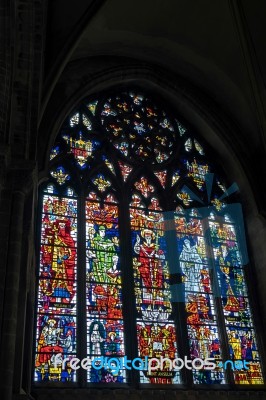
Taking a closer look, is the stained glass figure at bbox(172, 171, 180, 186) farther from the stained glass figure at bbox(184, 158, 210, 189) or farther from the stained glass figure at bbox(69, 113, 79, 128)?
the stained glass figure at bbox(69, 113, 79, 128)

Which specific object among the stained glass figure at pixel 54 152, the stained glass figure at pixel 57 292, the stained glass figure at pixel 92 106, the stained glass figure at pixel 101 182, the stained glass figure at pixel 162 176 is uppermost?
the stained glass figure at pixel 92 106

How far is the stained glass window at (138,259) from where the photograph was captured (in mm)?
8555

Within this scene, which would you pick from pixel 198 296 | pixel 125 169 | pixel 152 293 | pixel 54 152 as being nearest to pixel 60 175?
pixel 54 152

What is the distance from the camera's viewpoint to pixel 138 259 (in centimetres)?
966

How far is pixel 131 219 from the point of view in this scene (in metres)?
10.1

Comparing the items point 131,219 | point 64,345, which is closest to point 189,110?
point 131,219

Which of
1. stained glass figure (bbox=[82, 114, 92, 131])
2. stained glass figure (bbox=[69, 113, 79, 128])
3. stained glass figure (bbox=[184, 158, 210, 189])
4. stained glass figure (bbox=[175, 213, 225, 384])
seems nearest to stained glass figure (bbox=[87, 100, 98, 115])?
stained glass figure (bbox=[82, 114, 92, 131])

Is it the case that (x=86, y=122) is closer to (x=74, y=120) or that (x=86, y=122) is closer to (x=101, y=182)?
(x=74, y=120)

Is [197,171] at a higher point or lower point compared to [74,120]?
lower

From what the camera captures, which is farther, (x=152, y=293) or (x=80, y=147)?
(x=80, y=147)

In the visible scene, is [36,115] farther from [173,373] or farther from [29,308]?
[173,373]

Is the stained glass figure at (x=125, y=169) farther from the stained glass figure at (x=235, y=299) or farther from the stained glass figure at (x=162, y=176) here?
the stained glass figure at (x=235, y=299)

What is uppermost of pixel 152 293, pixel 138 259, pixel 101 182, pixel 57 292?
pixel 101 182

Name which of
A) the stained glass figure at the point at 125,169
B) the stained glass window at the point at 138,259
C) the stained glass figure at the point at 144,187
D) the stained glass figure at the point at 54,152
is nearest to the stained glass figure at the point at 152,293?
the stained glass window at the point at 138,259
